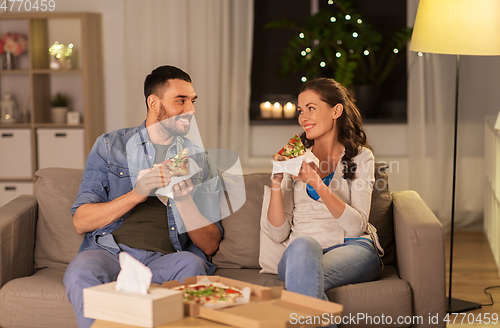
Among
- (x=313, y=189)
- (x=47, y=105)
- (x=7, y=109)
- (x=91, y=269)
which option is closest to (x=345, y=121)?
(x=313, y=189)

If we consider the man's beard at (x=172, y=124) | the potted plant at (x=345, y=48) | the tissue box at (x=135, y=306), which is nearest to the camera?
the tissue box at (x=135, y=306)

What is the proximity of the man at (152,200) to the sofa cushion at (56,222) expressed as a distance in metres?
0.17

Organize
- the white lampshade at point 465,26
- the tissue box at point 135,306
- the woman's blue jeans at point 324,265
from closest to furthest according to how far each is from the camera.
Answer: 1. the tissue box at point 135,306
2. the woman's blue jeans at point 324,265
3. the white lampshade at point 465,26

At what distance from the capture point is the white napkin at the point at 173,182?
67.6 inches

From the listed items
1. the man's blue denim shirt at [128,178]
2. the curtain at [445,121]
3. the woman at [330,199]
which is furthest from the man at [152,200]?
the curtain at [445,121]

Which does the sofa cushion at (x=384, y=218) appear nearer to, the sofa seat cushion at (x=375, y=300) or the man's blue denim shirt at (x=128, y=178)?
the sofa seat cushion at (x=375, y=300)

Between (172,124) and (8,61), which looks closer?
(172,124)

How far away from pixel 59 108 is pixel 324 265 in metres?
2.83

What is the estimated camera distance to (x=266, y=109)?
12.6 ft

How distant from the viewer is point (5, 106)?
3811mm

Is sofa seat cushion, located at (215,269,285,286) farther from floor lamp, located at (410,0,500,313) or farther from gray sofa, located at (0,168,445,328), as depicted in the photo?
floor lamp, located at (410,0,500,313)

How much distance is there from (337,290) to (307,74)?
7.80ft

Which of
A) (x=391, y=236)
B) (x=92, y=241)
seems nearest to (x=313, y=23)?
(x=391, y=236)

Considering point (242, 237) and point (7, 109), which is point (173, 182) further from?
point (7, 109)
